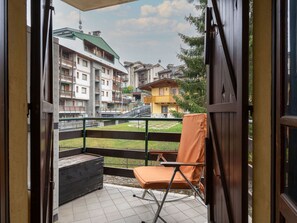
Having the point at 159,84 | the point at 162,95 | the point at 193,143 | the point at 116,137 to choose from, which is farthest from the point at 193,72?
the point at 193,143

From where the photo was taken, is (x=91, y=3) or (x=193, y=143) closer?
(x=193, y=143)

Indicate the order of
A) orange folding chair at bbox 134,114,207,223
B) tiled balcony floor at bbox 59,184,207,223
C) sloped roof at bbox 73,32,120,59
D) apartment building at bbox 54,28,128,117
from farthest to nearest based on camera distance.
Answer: sloped roof at bbox 73,32,120,59 < apartment building at bbox 54,28,128,117 < tiled balcony floor at bbox 59,184,207,223 < orange folding chair at bbox 134,114,207,223

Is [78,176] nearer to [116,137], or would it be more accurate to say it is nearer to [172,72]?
[116,137]

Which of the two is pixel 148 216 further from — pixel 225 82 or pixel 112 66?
pixel 112 66

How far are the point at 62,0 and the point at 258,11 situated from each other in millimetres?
2231

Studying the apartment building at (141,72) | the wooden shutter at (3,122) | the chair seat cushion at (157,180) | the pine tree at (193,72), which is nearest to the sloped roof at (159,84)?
the apartment building at (141,72)

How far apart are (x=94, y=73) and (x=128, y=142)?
4.38m

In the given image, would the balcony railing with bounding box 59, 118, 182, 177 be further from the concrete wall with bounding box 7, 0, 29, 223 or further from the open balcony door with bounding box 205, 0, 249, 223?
the concrete wall with bounding box 7, 0, 29, 223

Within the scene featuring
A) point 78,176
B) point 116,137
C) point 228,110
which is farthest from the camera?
point 116,137

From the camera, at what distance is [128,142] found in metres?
3.06

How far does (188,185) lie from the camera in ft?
6.23

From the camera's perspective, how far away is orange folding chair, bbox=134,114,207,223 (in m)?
1.85

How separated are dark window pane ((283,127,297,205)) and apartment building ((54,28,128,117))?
4.93 meters

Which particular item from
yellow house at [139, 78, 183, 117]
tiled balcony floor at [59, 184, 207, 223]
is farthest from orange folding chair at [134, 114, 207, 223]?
yellow house at [139, 78, 183, 117]
